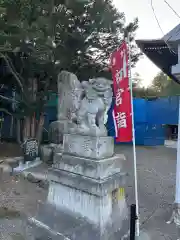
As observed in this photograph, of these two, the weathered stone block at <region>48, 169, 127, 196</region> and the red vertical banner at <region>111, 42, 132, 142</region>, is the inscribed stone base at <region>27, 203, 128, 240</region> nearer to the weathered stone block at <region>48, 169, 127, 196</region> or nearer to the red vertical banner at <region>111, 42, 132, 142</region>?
the weathered stone block at <region>48, 169, 127, 196</region>

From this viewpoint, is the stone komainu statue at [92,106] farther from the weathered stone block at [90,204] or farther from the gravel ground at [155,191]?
the gravel ground at [155,191]

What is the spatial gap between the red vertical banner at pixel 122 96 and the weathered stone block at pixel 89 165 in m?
0.47

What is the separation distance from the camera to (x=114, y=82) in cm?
337

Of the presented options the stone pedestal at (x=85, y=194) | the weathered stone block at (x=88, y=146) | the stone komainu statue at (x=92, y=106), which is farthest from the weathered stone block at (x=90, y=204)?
the stone komainu statue at (x=92, y=106)

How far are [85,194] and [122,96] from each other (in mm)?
1588

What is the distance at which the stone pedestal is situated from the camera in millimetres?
3139

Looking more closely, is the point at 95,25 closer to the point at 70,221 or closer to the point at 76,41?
the point at 76,41

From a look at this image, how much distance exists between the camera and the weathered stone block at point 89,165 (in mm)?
3189

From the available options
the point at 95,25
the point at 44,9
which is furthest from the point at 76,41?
the point at 44,9

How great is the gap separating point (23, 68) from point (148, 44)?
5.39 m

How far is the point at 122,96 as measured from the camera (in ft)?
10.3

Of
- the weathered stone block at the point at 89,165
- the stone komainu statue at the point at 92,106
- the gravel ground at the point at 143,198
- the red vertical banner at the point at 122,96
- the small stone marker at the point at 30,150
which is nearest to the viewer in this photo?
the red vertical banner at the point at 122,96

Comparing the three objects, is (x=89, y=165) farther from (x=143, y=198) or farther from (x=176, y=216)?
(x=143, y=198)

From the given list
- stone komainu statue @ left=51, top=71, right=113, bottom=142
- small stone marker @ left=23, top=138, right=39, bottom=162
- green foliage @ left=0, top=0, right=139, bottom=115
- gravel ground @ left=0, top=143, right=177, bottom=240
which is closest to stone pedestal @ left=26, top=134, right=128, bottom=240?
stone komainu statue @ left=51, top=71, right=113, bottom=142
